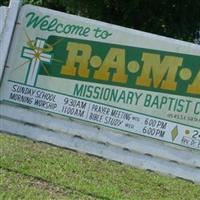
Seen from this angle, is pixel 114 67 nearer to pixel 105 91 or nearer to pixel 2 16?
pixel 105 91

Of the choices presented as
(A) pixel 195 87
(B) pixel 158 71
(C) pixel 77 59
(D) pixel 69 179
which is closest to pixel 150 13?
(D) pixel 69 179

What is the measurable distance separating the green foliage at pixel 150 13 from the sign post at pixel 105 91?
19.3 feet

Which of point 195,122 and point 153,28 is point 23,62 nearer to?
point 195,122

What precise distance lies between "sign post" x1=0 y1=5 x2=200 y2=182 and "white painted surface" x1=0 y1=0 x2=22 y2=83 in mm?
67

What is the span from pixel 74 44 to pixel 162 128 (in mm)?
1313

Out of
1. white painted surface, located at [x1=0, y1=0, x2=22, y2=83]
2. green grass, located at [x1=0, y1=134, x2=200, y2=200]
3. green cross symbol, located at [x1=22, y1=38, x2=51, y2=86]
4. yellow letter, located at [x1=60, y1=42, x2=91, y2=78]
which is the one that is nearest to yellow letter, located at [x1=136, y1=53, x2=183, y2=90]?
yellow letter, located at [x1=60, y1=42, x2=91, y2=78]

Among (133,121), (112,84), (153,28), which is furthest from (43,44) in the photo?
(153,28)

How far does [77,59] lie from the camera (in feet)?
21.7

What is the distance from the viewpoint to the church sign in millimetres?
6340

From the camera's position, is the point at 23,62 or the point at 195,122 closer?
the point at 195,122

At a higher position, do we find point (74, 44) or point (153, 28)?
point (153, 28)

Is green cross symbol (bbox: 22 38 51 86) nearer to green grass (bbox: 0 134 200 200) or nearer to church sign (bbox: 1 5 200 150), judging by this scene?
church sign (bbox: 1 5 200 150)

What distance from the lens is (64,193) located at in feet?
21.6

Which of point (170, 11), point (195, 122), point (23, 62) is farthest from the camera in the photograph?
point (170, 11)
